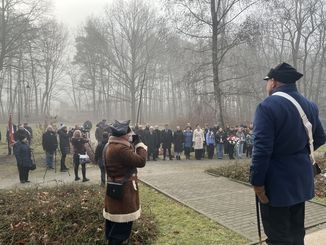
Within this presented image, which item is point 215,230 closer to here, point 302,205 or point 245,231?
point 245,231

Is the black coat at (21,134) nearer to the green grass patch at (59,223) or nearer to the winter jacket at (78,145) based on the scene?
the winter jacket at (78,145)

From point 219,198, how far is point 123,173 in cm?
473

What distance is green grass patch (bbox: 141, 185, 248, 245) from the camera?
19.2ft

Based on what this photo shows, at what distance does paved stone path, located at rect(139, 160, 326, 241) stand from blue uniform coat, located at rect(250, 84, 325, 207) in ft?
8.37

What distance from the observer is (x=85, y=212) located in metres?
6.17

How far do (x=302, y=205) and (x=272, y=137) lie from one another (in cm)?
92

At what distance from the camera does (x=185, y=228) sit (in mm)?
6473

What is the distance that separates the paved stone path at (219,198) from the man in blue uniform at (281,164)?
2.41m

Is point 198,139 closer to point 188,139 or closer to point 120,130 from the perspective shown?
point 188,139

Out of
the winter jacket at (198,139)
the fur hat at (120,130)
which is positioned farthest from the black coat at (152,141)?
the fur hat at (120,130)

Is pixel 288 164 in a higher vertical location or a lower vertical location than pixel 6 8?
lower

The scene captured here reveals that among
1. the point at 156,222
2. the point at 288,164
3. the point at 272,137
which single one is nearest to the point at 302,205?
the point at 288,164

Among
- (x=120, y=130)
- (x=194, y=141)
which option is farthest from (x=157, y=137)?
(x=120, y=130)

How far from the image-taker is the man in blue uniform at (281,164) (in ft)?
11.2
